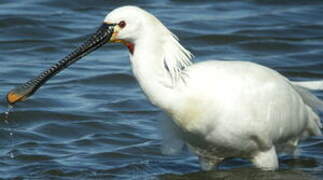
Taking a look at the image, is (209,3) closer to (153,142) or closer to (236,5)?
(236,5)

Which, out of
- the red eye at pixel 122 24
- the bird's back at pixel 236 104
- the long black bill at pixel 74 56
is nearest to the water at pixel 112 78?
the bird's back at pixel 236 104

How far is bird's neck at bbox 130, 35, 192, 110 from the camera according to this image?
9281 millimetres

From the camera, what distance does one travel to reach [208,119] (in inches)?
378

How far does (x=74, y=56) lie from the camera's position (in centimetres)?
994

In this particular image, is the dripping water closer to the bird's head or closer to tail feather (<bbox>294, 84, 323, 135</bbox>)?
the bird's head

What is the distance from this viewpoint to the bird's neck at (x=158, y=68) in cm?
928

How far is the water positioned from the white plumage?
0.53 metres

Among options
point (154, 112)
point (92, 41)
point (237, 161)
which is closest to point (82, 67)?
point (154, 112)

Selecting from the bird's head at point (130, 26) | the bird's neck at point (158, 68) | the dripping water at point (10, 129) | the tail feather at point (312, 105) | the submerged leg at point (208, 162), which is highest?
the bird's head at point (130, 26)

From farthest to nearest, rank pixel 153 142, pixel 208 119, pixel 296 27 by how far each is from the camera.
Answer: pixel 296 27 → pixel 153 142 → pixel 208 119

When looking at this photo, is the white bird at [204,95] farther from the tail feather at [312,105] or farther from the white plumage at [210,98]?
the tail feather at [312,105]

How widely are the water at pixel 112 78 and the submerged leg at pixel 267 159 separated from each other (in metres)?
0.19

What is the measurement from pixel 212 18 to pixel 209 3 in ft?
3.26

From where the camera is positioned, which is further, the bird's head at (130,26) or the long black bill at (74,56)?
the long black bill at (74,56)
